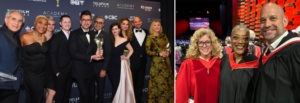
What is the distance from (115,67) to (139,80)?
704mm

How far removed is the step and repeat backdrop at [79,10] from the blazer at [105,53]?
14.4 inches

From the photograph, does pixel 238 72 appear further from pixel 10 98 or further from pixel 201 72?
pixel 10 98

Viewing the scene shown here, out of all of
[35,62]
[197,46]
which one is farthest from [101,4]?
[197,46]

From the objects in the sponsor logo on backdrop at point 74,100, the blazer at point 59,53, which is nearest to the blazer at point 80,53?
the blazer at point 59,53

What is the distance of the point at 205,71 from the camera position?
242 cm

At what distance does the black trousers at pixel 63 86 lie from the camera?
11.9 feet

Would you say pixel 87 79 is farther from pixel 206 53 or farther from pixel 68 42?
pixel 206 53

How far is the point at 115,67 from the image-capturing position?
418 cm

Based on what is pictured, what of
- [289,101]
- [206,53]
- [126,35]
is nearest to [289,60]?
[289,101]

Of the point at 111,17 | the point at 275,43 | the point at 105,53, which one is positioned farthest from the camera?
the point at 111,17

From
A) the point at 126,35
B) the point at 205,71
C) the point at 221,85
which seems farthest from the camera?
the point at 126,35

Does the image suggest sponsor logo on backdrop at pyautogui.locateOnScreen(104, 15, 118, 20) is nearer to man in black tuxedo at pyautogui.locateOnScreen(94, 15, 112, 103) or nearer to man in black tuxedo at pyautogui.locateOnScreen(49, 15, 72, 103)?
man in black tuxedo at pyautogui.locateOnScreen(94, 15, 112, 103)

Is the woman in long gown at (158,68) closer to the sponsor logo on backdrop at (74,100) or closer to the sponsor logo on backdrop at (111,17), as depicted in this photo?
the sponsor logo on backdrop at (111,17)

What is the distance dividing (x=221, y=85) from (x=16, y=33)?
3.40 m
